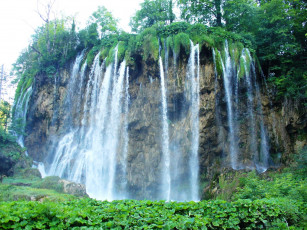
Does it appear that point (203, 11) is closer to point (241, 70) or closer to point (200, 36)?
point (200, 36)

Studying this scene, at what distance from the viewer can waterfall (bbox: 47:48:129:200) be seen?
51.8ft

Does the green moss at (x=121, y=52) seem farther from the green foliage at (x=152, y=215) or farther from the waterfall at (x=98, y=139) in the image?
the green foliage at (x=152, y=215)

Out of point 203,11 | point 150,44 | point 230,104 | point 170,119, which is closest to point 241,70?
point 230,104

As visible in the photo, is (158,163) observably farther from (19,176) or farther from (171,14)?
(171,14)

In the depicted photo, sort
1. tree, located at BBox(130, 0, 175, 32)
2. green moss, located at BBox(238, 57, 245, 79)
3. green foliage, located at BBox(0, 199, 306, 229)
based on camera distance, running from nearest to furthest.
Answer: green foliage, located at BBox(0, 199, 306, 229)
green moss, located at BBox(238, 57, 245, 79)
tree, located at BBox(130, 0, 175, 32)

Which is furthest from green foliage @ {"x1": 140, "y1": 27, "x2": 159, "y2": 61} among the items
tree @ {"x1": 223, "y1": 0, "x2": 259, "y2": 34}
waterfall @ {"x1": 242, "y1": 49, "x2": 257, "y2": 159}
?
tree @ {"x1": 223, "y1": 0, "x2": 259, "y2": 34}

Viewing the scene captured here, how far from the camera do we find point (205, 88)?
597 inches

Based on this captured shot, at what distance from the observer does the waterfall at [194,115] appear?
14227 mm

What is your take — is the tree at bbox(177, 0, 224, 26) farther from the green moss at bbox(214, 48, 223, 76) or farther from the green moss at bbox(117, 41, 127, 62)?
the green moss at bbox(117, 41, 127, 62)

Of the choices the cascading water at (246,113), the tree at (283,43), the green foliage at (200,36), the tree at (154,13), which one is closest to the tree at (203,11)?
the tree at (154,13)

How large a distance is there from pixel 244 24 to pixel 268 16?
227 centimetres

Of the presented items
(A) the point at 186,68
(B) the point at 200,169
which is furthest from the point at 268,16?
(B) the point at 200,169

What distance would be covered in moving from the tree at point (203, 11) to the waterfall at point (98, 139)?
28.3 ft

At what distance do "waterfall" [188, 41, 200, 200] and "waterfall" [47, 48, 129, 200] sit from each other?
448 centimetres
